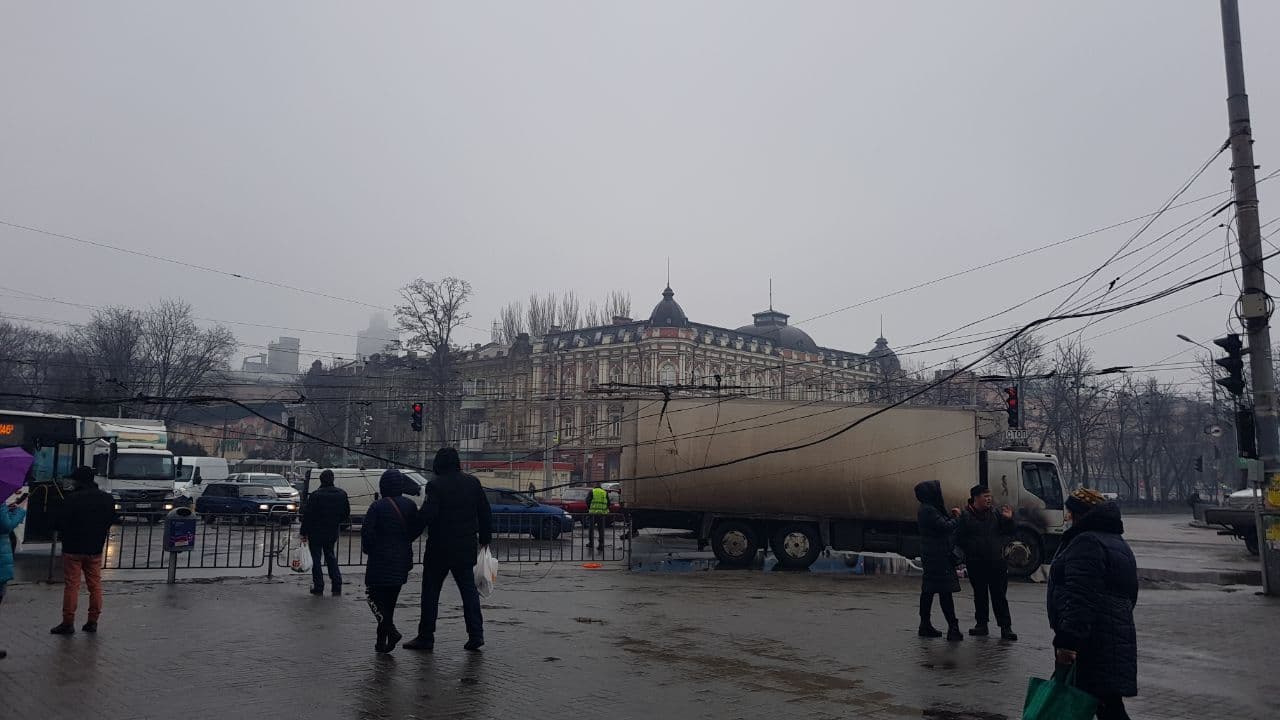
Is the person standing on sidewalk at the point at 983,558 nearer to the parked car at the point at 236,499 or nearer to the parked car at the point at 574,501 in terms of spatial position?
the parked car at the point at 574,501

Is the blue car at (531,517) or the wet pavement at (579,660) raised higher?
the blue car at (531,517)

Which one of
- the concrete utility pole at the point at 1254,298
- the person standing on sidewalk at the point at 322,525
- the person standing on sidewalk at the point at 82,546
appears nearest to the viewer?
the person standing on sidewalk at the point at 82,546

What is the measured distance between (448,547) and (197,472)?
41655 mm

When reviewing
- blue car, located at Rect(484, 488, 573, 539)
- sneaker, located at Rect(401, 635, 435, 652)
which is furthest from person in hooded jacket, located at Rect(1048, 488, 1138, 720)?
blue car, located at Rect(484, 488, 573, 539)

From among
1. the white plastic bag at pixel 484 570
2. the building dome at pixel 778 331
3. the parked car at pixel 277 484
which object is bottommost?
the white plastic bag at pixel 484 570

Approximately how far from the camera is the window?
20.2 m

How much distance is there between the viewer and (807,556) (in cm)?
2023

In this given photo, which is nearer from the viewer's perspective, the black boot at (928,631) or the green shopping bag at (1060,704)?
the green shopping bag at (1060,704)

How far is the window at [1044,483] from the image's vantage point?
20188 mm

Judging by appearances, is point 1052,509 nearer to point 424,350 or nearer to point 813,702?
point 813,702

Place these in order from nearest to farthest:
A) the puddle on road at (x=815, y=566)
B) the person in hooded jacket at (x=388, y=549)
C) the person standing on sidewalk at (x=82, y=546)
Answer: the person in hooded jacket at (x=388, y=549) → the person standing on sidewalk at (x=82, y=546) → the puddle on road at (x=815, y=566)

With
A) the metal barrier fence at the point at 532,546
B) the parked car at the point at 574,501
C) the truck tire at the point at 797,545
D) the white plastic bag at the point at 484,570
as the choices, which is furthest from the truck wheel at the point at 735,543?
the parked car at the point at 574,501

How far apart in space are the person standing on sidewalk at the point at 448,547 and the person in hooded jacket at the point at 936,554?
506 centimetres

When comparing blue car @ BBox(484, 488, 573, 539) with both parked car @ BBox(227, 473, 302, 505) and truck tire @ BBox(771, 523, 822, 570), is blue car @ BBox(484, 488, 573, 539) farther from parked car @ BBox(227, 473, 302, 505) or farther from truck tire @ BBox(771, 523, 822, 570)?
parked car @ BBox(227, 473, 302, 505)
